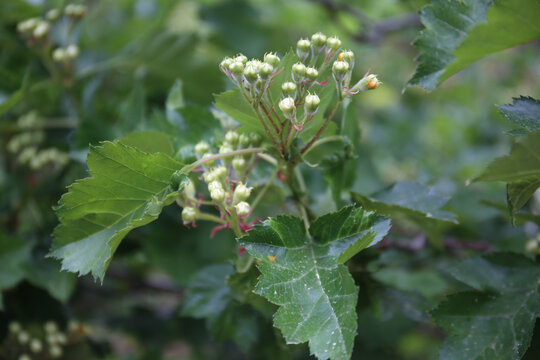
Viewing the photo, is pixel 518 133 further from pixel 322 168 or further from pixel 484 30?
pixel 322 168

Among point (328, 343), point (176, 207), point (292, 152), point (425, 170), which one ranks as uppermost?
point (292, 152)

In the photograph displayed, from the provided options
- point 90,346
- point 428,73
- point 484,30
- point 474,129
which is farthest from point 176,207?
point 474,129

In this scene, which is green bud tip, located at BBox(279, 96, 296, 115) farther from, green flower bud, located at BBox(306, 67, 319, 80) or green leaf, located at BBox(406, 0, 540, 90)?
green leaf, located at BBox(406, 0, 540, 90)

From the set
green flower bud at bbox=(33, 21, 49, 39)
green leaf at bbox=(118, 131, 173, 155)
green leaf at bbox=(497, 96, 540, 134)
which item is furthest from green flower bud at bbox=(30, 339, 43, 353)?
green leaf at bbox=(497, 96, 540, 134)

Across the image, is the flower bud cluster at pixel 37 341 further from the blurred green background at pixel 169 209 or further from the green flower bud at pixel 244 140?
the green flower bud at pixel 244 140

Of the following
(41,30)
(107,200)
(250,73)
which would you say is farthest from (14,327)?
(250,73)

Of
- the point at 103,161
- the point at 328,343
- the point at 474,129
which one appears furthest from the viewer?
the point at 474,129

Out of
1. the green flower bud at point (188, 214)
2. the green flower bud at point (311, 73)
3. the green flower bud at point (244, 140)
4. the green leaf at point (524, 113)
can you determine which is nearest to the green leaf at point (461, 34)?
the green leaf at point (524, 113)
